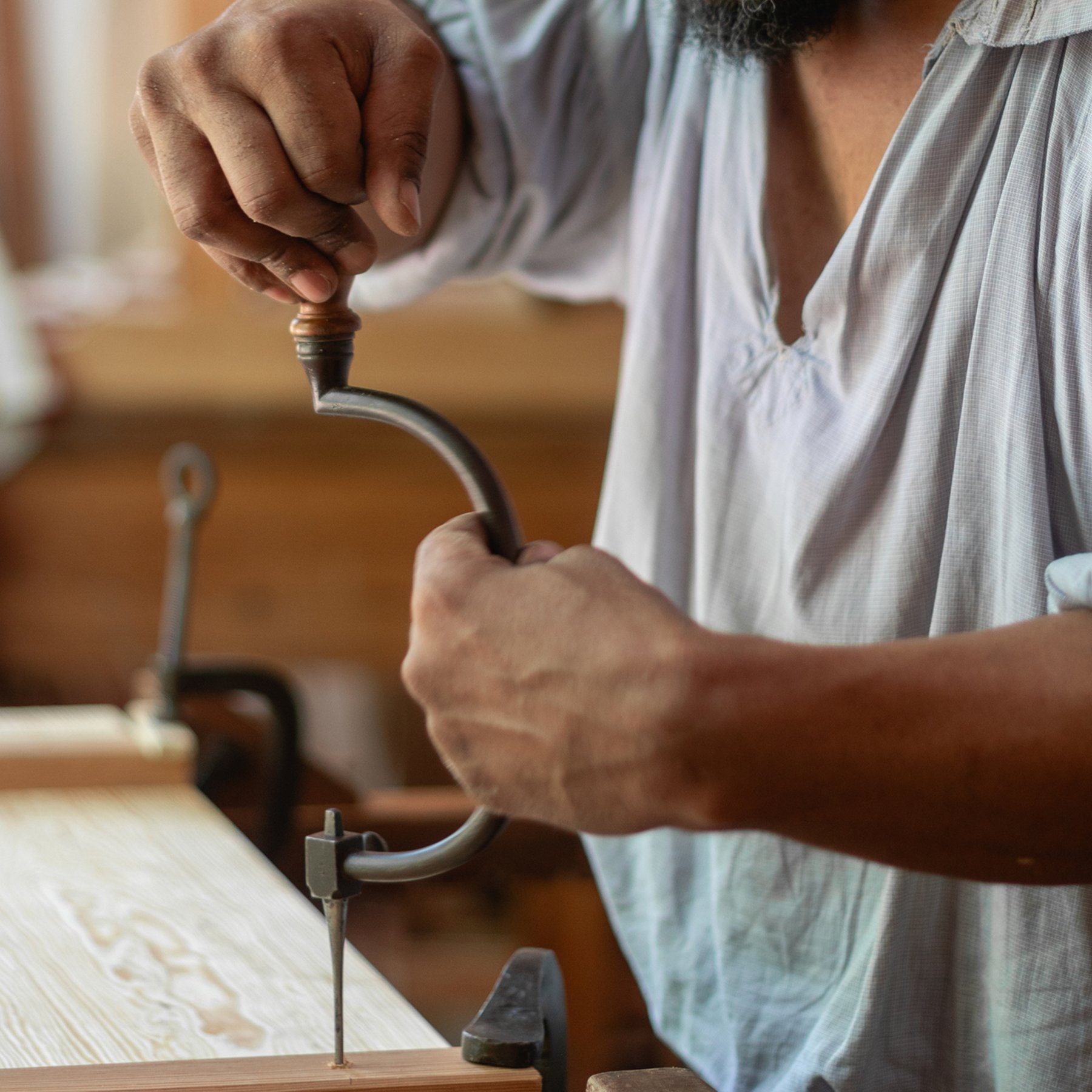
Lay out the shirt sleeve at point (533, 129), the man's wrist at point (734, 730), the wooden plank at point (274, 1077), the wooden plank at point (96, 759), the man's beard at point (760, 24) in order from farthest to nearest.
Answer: the wooden plank at point (96, 759) < the shirt sleeve at point (533, 129) < the man's beard at point (760, 24) < the wooden plank at point (274, 1077) < the man's wrist at point (734, 730)

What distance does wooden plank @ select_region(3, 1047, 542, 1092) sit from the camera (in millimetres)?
495

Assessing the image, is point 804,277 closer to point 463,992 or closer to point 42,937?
point 42,937

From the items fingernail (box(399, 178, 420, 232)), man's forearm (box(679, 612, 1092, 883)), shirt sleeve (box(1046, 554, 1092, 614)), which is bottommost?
man's forearm (box(679, 612, 1092, 883))

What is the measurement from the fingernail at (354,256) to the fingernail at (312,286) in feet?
0.05

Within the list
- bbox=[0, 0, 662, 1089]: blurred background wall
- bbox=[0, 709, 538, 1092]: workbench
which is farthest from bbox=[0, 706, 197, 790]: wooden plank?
bbox=[0, 0, 662, 1089]: blurred background wall

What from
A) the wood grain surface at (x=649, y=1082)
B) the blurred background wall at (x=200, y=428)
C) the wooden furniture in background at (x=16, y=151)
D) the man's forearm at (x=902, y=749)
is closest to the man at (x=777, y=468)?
the man's forearm at (x=902, y=749)

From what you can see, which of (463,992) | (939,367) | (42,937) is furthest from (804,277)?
(463,992)

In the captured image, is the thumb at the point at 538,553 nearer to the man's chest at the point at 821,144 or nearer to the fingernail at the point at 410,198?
the fingernail at the point at 410,198

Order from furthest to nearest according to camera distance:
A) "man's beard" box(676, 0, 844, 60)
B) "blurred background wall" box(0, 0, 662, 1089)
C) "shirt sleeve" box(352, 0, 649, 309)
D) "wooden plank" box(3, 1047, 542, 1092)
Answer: "blurred background wall" box(0, 0, 662, 1089) < "shirt sleeve" box(352, 0, 649, 309) < "man's beard" box(676, 0, 844, 60) < "wooden plank" box(3, 1047, 542, 1092)

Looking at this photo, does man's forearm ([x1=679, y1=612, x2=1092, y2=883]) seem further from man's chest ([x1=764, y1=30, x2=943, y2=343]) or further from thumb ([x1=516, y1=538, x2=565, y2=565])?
man's chest ([x1=764, y1=30, x2=943, y2=343])

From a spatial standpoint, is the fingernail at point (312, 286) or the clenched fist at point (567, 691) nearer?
the clenched fist at point (567, 691)

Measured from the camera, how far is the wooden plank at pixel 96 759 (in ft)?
3.03

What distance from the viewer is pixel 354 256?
1.90ft

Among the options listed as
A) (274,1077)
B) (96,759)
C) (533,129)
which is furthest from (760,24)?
(96,759)
